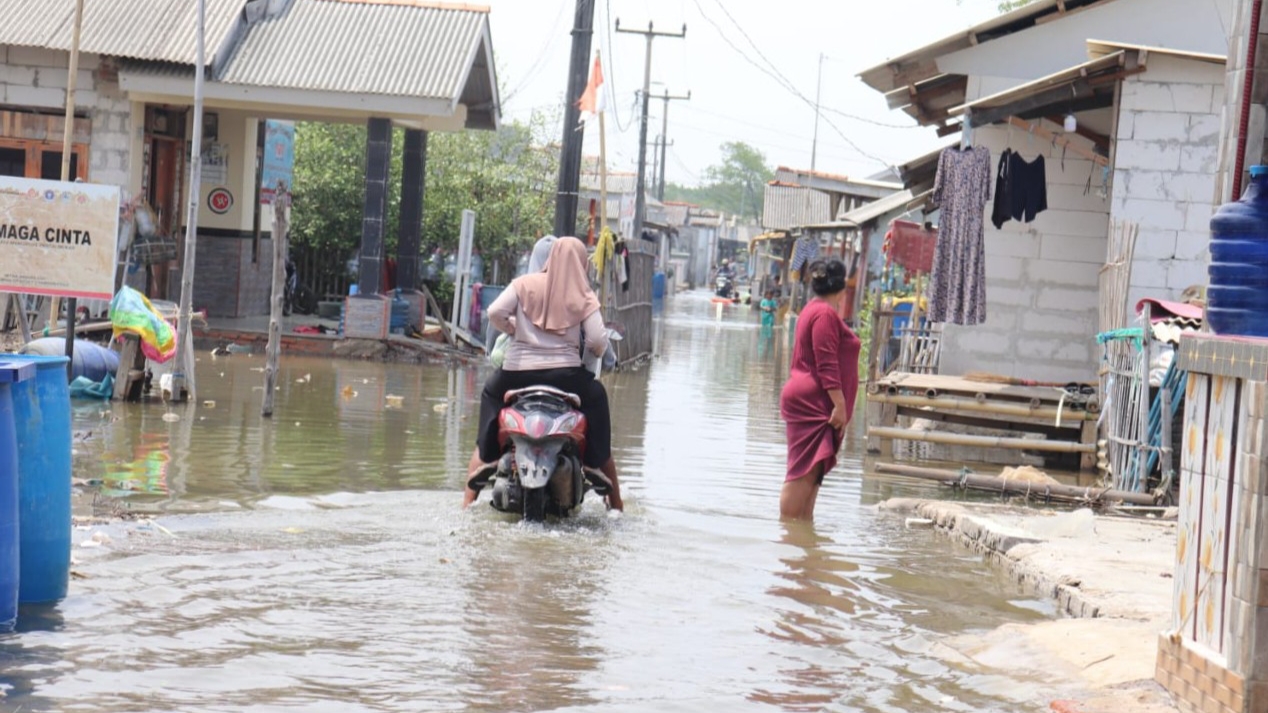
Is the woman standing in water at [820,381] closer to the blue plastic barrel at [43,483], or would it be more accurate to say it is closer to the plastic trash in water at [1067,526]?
the plastic trash in water at [1067,526]

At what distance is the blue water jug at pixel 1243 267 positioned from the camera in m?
5.63

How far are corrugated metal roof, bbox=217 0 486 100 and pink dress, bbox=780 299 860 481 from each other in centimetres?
1172

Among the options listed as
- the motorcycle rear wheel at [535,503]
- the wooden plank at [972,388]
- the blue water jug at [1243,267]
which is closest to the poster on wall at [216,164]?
the wooden plank at [972,388]

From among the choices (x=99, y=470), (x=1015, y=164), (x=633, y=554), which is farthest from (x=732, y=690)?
(x=1015, y=164)

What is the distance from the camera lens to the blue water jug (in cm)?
563

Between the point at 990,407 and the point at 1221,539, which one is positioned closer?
the point at 1221,539

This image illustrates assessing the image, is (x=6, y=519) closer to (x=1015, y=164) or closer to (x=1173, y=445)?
(x=1173, y=445)

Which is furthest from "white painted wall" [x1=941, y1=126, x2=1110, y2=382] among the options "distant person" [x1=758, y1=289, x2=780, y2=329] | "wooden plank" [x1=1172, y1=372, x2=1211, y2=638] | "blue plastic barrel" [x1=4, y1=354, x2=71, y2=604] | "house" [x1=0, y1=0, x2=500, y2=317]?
"distant person" [x1=758, y1=289, x2=780, y2=329]

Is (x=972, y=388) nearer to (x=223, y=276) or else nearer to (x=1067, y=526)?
(x=1067, y=526)

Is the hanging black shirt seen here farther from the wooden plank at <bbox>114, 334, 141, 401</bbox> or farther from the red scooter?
the wooden plank at <bbox>114, 334, 141, 401</bbox>

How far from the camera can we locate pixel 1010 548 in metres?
8.70

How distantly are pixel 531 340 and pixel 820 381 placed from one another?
176cm

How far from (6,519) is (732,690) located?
108 inches

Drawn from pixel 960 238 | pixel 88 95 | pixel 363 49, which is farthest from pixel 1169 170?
pixel 88 95
